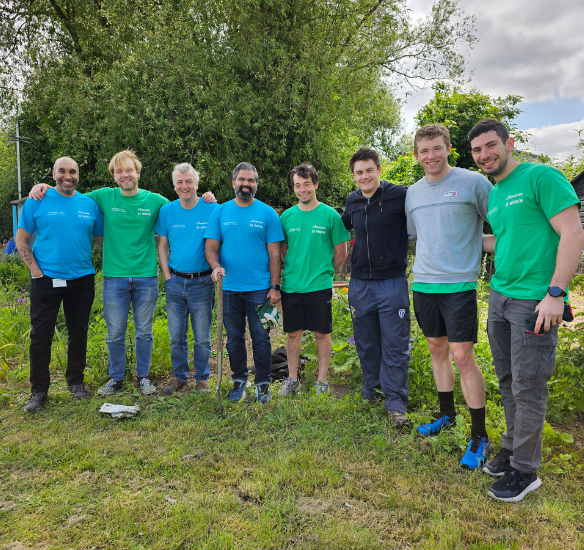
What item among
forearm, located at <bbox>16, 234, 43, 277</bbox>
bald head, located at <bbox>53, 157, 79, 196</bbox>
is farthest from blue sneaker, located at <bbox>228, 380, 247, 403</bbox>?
bald head, located at <bbox>53, 157, 79, 196</bbox>

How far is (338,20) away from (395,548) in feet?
47.5

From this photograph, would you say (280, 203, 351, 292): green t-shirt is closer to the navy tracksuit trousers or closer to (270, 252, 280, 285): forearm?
(270, 252, 280, 285): forearm

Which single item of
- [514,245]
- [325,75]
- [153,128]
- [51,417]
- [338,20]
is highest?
[338,20]

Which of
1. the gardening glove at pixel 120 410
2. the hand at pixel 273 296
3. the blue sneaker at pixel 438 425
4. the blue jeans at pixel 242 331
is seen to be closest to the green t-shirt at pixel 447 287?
the blue sneaker at pixel 438 425

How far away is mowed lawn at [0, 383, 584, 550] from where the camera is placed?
8.13 feet

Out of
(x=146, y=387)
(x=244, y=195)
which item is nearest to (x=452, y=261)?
(x=244, y=195)

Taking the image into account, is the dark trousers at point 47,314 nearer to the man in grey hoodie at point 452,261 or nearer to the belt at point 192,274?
the belt at point 192,274

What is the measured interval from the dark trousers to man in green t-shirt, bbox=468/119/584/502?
383 centimetres

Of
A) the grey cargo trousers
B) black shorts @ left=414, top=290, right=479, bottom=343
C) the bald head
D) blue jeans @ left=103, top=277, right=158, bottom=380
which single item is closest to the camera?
the grey cargo trousers

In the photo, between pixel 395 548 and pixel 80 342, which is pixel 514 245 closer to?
pixel 395 548

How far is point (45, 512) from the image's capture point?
8.84 ft

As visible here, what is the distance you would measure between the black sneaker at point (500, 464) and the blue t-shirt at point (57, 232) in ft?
13.0

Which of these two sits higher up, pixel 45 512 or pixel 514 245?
pixel 514 245

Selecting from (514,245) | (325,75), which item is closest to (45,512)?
(514,245)
